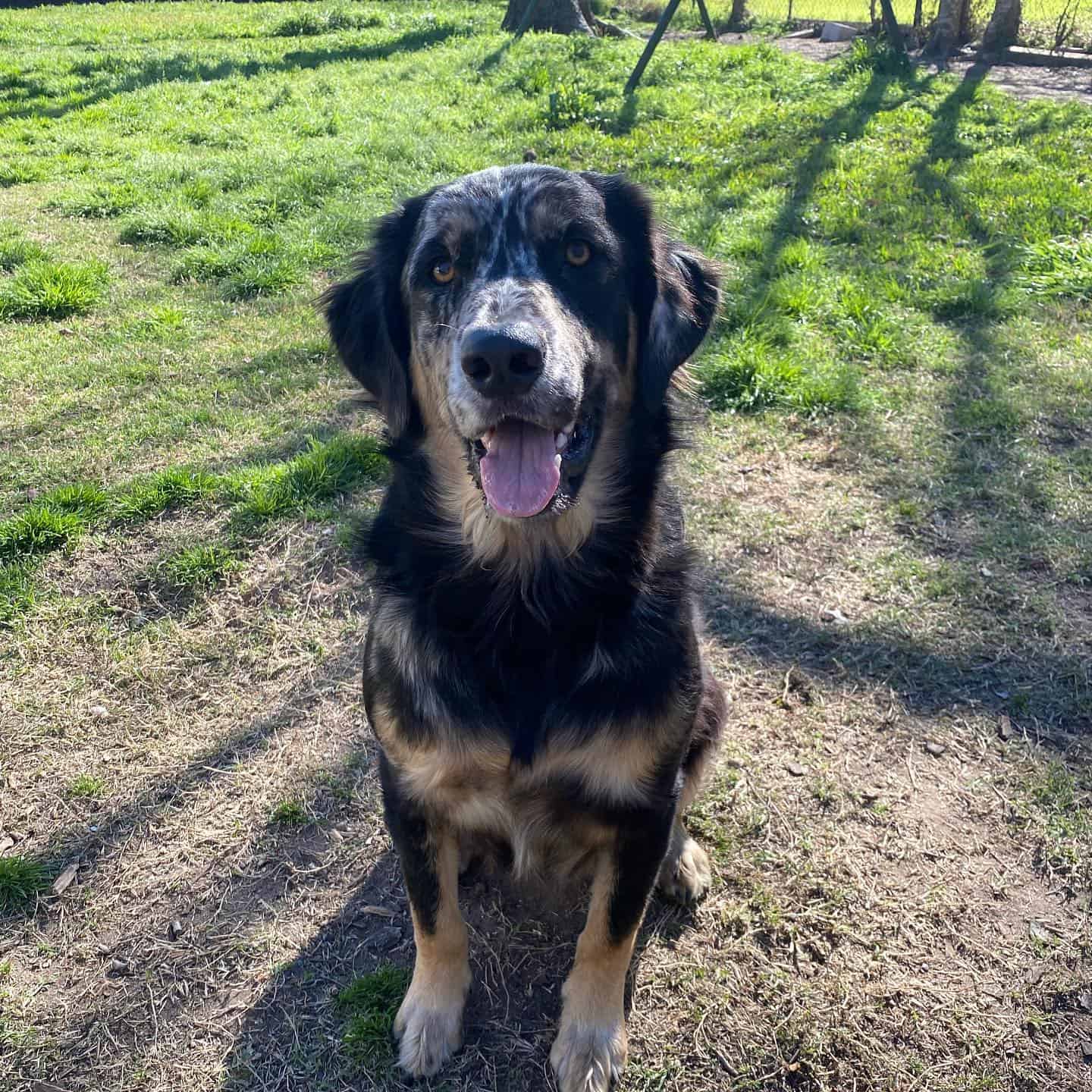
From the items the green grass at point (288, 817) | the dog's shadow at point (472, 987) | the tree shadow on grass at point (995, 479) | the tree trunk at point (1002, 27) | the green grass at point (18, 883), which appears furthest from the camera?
the tree trunk at point (1002, 27)

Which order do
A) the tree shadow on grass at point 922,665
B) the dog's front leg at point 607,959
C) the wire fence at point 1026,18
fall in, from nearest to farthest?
the dog's front leg at point 607,959 < the tree shadow on grass at point 922,665 < the wire fence at point 1026,18

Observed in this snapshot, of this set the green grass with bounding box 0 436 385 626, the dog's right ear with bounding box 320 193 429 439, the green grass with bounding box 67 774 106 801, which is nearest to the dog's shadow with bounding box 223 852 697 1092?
the green grass with bounding box 67 774 106 801

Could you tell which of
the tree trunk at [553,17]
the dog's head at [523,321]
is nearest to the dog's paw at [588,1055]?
the dog's head at [523,321]

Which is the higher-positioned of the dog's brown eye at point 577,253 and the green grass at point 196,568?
the dog's brown eye at point 577,253

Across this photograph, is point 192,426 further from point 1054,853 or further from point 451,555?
point 1054,853

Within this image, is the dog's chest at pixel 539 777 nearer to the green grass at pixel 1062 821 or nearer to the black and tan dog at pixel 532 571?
the black and tan dog at pixel 532 571

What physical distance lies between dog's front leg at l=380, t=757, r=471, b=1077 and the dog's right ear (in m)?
1.11

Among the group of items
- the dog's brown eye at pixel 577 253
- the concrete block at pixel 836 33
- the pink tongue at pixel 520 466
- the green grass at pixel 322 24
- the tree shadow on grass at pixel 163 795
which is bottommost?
the tree shadow on grass at pixel 163 795

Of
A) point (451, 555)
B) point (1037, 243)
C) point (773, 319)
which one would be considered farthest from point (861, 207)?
point (451, 555)

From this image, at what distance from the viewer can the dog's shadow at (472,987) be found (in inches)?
101

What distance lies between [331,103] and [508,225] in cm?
1018

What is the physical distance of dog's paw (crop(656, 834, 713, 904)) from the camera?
2947 millimetres

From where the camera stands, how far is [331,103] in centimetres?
1130

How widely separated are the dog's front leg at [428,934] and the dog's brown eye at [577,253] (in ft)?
5.19
